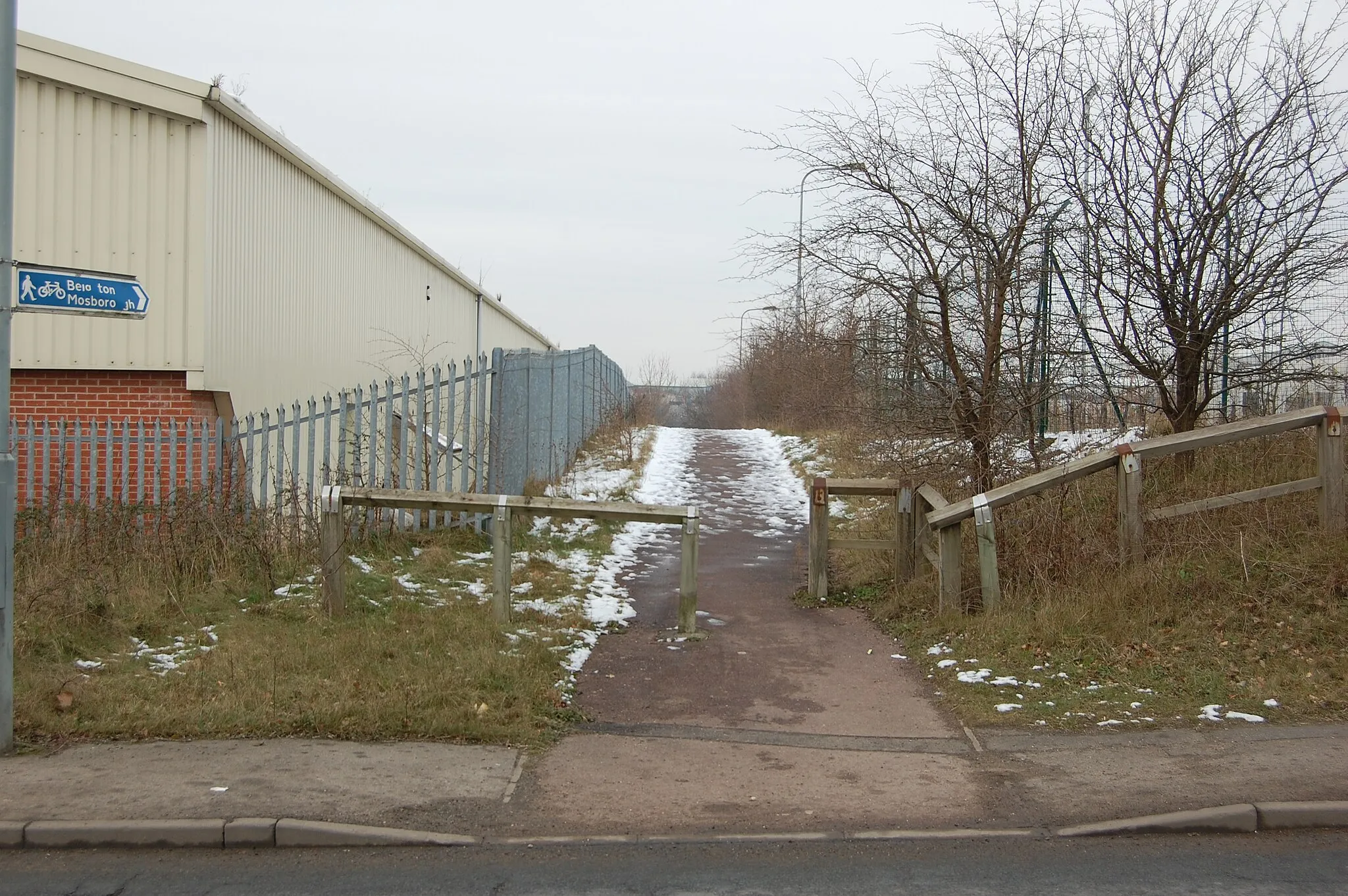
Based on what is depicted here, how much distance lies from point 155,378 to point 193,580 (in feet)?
10.6

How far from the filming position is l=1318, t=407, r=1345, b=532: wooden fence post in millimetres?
8516

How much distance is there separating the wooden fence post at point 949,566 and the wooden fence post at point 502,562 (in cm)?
337

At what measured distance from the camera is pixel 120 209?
36.6 feet

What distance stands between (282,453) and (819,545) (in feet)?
17.0

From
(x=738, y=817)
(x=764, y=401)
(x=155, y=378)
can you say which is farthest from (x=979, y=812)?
(x=764, y=401)

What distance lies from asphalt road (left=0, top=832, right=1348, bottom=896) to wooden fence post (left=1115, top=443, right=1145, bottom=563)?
3625 millimetres

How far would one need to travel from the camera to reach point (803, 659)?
8016mm

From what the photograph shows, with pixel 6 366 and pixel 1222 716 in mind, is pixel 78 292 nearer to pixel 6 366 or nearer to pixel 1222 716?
pixel 6 366

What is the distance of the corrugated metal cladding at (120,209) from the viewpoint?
1111 centimetres

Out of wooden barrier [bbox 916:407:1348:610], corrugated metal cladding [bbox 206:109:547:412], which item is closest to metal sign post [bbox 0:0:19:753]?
corrugated metal cladding [bbox 206:109:547:412]

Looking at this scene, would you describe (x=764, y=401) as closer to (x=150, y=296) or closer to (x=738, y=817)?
(x=150, y=296)

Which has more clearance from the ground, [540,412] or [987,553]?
[540,412]

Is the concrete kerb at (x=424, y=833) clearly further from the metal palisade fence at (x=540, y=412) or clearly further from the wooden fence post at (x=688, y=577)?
the metal palisade fence at (x=540, y=412)

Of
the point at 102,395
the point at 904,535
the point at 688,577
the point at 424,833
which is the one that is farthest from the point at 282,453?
the point at 424,833
